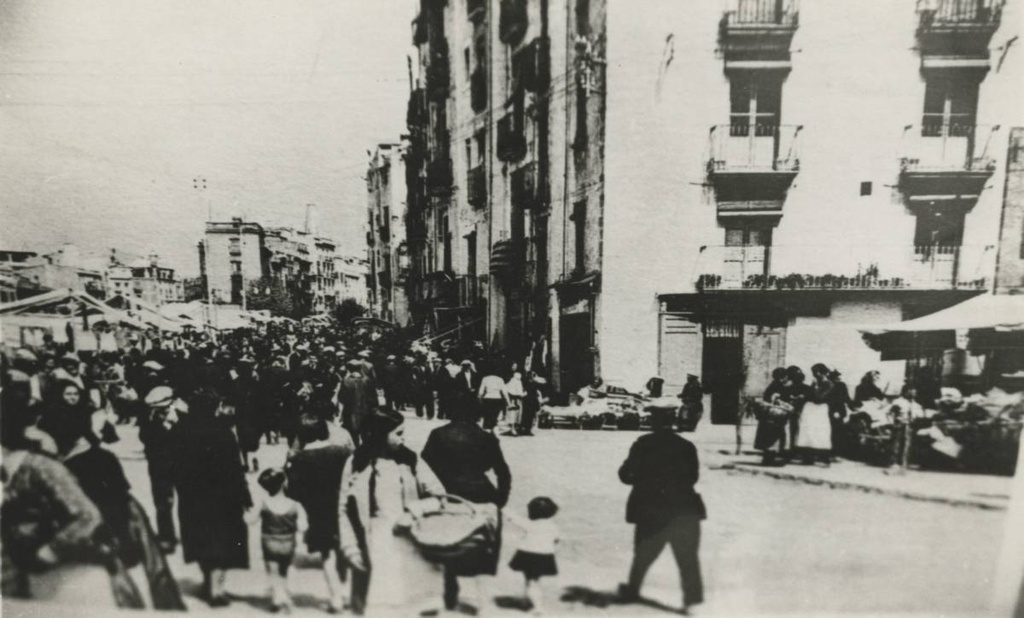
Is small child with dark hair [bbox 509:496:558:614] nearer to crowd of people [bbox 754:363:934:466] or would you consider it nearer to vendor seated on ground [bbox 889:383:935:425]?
crowd of people [bbox 754:363:934:466]

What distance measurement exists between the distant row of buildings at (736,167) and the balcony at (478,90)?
28mm

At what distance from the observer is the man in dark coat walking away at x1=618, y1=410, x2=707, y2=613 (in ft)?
9.15

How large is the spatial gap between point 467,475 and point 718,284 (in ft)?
5.77

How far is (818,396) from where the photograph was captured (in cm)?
297

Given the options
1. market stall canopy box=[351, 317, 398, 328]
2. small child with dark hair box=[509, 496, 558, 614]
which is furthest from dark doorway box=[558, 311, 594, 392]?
market stall canopy box=[351, 317, 398, 328]

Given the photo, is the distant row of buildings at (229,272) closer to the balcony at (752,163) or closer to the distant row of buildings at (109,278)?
the distant row of buildings at (109,278)

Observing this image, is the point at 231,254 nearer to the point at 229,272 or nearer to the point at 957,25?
the point at 229,272

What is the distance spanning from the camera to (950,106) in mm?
2814

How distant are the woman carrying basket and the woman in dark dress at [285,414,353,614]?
1.64 ft

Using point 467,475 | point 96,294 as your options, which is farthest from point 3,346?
point 467,475

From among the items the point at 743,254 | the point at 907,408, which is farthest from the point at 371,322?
the point at 907,408

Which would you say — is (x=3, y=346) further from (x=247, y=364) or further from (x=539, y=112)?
(x=539, y=112)

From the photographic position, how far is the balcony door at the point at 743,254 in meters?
2.90

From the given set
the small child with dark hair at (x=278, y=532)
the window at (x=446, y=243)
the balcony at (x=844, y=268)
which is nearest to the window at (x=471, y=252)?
the window at (x=446, y=243)
